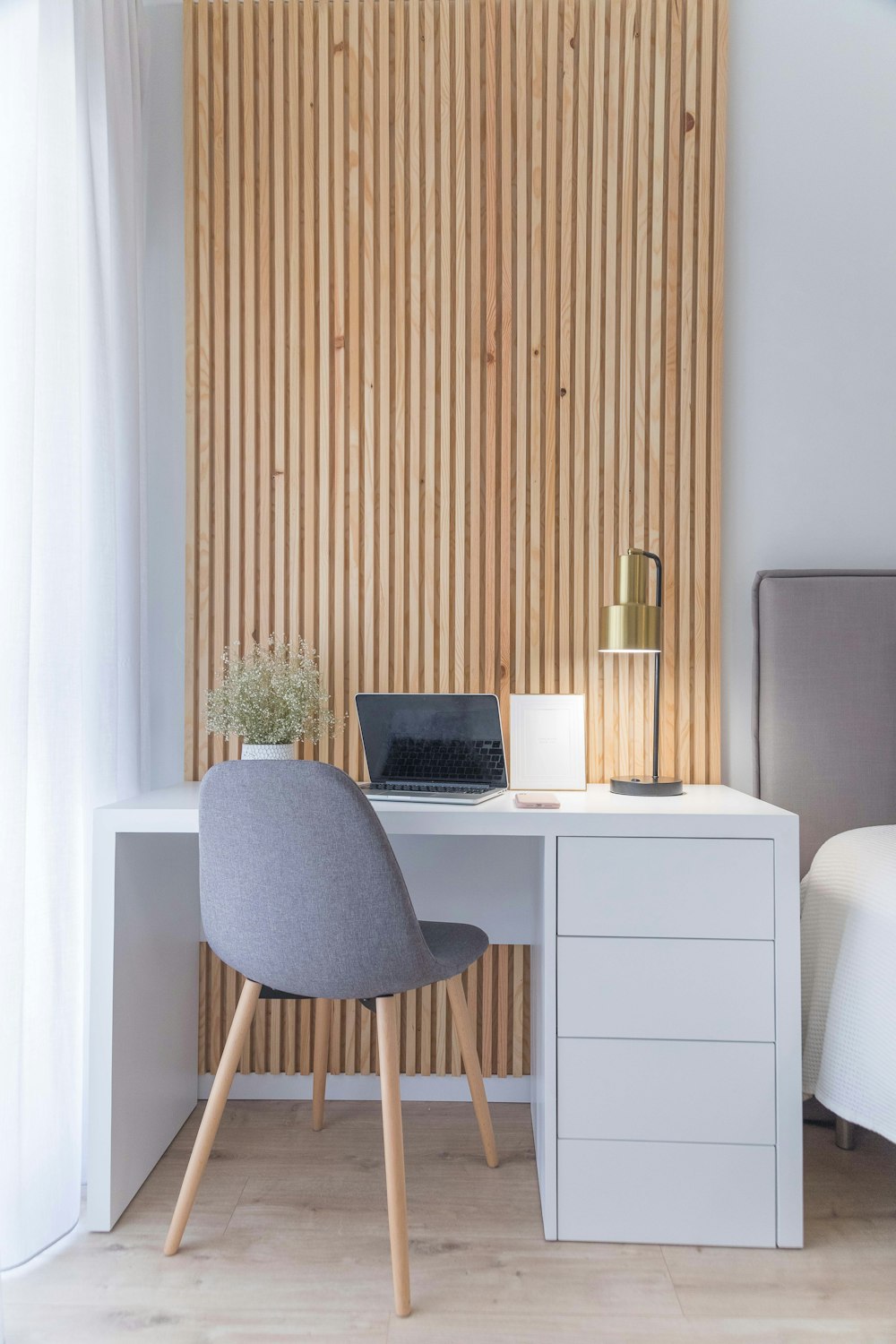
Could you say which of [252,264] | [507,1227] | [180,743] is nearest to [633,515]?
[252,264]

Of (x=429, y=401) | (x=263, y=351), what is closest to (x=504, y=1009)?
(x=429, y=401)

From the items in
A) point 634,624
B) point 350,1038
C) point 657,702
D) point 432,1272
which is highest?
point 634,624

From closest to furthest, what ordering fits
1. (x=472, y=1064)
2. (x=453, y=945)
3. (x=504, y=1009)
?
(x=453, y=945), (x=472, y=1064), (x=504, y=1009)

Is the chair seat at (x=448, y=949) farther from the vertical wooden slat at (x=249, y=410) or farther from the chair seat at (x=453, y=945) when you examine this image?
the vertical wooden slat at (x=249, y=410)

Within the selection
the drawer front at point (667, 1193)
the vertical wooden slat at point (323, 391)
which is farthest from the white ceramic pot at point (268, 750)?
the drawer front at point (667, 1193)

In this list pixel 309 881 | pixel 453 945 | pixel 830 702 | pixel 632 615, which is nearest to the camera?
pixel 309 881

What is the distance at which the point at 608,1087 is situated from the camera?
1.58 m

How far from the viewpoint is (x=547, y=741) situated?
2.04 meters

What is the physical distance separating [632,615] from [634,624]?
21 millimetres

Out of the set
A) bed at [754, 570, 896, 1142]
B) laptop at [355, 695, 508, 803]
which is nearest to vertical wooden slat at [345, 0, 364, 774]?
laptop at [355, 695, 508, 803]

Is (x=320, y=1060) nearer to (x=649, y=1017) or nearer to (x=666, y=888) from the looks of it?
(x=649, y=1017)

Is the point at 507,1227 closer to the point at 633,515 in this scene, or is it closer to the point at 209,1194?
the point at 209,1194

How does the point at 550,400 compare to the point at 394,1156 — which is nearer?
the point at 394,1156

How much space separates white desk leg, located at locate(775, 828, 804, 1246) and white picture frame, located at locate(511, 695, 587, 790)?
0.54m
